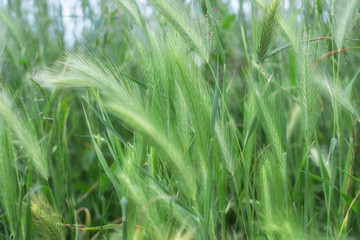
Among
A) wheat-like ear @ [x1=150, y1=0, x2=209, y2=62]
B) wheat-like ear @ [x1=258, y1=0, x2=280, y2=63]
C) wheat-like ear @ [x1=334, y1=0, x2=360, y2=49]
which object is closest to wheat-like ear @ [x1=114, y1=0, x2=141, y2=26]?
wheat-like ear @ [x1=150, y1=0, x2=209, y2=62]

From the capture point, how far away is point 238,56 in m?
1.85

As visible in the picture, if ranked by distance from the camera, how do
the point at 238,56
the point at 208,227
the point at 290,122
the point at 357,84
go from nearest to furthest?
the point at 208,227, the point at 290,122, the point at 357,84, the point at 238,56

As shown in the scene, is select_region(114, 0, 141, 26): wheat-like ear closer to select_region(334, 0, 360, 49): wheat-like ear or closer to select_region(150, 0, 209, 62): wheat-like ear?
select_region(150, 0, 209, 62): wheat-like ear

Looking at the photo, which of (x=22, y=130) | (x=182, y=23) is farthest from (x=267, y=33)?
(x=22, y=130)

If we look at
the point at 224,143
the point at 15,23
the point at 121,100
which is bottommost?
the point at 224,143

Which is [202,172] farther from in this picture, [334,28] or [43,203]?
[334,28]

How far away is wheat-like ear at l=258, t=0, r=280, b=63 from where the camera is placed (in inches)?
30.0

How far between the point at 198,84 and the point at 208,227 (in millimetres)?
265

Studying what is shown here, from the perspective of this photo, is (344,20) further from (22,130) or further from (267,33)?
(22,130)

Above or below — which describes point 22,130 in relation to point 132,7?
below

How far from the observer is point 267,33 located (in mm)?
774

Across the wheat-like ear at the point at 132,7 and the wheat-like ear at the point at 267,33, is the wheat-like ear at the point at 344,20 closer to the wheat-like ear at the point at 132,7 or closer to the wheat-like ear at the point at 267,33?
the wheat-like ear at the point at 267,33

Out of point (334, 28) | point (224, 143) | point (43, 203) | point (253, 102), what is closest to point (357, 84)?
point (334, 28)

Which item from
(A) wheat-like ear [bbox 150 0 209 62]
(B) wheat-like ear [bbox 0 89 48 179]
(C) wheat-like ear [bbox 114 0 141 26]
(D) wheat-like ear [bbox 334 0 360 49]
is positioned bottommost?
(B) wheat-like ear [bbox 0 89 48 179]
